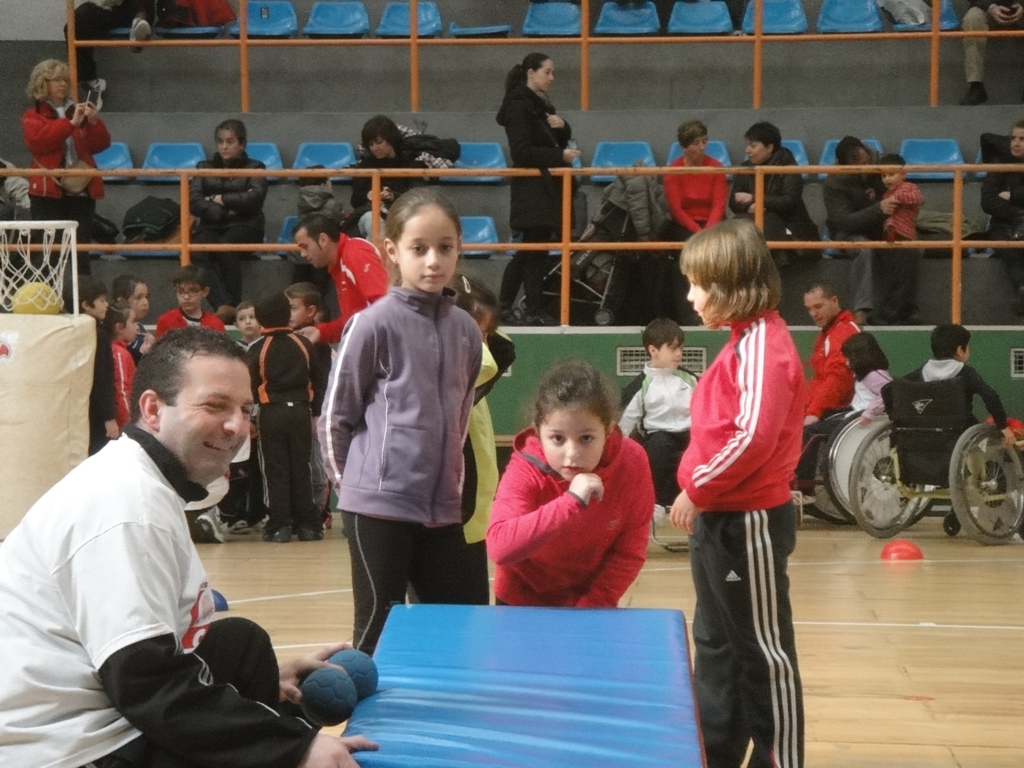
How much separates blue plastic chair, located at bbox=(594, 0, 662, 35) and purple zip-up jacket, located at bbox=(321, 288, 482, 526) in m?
8.96

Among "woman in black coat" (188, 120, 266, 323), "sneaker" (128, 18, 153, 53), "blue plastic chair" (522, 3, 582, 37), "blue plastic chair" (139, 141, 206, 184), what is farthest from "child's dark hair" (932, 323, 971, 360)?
"sneaker" (128, 18, 153, 53)

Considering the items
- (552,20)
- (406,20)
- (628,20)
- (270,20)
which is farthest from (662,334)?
(270,20)

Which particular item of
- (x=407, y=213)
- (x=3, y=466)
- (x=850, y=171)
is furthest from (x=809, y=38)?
(x=407, y=213)

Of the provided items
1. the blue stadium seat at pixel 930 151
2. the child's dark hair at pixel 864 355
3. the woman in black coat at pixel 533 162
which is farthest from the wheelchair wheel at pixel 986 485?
the blue stadium seat at pixel 930 151

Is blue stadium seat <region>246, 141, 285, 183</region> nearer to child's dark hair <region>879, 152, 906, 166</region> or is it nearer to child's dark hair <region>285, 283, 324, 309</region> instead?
child's dark hair <region>285, 283, 324, 309</region>

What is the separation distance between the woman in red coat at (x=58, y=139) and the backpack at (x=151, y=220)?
19.5 inches

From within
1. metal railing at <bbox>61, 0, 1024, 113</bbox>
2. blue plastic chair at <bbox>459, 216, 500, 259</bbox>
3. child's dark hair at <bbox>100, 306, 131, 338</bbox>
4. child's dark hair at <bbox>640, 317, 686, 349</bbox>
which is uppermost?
metal railing at <bbox>61, 0, 1024, 113</bbox>

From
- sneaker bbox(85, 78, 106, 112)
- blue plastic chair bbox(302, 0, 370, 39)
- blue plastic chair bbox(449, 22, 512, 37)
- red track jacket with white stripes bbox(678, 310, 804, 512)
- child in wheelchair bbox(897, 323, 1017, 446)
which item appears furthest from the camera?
blue plastic chair bbox(302, 0, 370, 39)

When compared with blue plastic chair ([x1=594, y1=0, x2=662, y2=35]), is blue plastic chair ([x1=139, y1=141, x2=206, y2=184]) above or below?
below

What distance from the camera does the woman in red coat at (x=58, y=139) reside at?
9391 millimetres

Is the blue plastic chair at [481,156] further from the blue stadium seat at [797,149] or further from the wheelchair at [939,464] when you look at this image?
the wheelchair at [939,464]

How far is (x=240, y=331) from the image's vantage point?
→ 912 cm

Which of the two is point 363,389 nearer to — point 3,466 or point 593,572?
point 593,572

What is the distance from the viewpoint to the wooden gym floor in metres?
3.98
